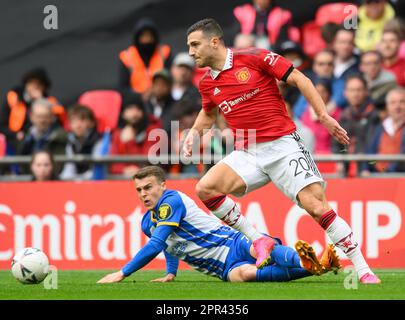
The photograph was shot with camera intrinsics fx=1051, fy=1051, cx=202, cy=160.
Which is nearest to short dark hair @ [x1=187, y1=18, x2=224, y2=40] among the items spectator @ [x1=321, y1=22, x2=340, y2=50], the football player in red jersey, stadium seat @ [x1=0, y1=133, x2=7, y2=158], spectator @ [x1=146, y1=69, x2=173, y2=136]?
the football player in red jersey

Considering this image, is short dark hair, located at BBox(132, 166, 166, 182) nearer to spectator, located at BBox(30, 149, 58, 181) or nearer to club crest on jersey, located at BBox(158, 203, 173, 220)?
club crest on jersey, located at BBox(158, 203, 173, 220)

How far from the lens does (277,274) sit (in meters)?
9.30

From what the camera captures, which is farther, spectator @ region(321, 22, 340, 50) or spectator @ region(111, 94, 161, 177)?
spectator @ region(321, 22, 340, 50)

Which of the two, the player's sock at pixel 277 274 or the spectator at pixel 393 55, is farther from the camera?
the spectator at pixel 393 55

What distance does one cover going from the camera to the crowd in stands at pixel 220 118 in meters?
13.3

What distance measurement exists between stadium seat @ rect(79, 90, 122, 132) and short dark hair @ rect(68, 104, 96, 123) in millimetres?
414

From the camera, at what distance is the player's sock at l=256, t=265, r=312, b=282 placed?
9203mm

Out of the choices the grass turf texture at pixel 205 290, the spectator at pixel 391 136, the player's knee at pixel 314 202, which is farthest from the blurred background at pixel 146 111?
the player's knee at pixel 314 202

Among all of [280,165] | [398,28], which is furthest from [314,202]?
[398,28]

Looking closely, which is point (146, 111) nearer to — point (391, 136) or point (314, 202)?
point (391, 136)

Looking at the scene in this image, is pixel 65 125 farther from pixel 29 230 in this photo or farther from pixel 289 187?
pixel 289 187

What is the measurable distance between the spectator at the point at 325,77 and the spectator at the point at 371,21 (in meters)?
0.55

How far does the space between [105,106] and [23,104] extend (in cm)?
126

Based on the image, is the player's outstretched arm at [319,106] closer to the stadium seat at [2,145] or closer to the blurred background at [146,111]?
the blurred background at [146,111]
